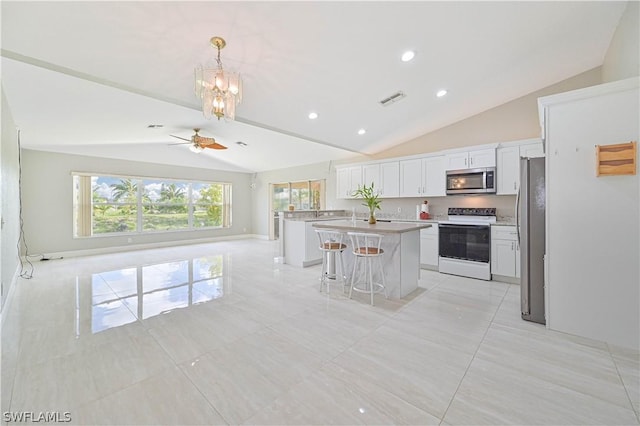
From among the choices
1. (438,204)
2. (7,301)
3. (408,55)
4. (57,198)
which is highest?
(408,55)

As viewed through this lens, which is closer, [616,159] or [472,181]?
[616,159]

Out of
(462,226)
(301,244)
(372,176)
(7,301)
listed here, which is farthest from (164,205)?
(462,226)

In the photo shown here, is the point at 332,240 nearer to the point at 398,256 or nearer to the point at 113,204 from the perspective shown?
the point at 398,256

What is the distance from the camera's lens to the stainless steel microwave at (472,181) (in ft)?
15.0

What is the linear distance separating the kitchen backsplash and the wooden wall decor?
249 cm

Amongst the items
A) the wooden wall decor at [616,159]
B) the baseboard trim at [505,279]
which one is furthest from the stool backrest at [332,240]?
the wooden wall decor at [616,159]

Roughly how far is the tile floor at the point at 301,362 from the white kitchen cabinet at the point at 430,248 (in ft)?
4.34

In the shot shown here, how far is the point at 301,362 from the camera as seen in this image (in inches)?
82.4

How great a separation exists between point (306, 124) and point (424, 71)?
2226mm

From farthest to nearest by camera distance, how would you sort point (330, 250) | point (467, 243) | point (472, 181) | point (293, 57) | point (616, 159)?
1. point (472, 181)
2. point (467, 243)
3. point (330, 250)
4. point (293, 57)
5. point (616, 159)

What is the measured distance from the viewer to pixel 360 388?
5.89 feet

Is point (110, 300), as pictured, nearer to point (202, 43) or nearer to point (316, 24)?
point (202, 43)

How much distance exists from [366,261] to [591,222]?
96.7 inches

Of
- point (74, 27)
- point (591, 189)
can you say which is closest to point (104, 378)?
point (74, 27)
